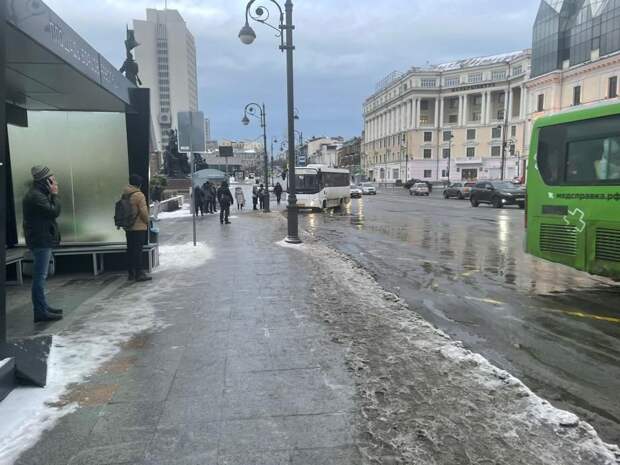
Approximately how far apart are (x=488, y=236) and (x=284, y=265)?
8485 millimetres

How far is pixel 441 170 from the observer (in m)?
111

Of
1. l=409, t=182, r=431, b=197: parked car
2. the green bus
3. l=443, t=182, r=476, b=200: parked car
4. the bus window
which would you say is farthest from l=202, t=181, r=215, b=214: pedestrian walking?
l=409, t=182, r=431, b=197: parked car

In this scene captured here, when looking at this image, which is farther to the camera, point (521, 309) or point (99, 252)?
point (99, 252)

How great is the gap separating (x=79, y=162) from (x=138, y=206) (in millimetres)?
1799

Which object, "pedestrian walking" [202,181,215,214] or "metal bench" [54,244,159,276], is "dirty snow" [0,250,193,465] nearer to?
"metal bench" [54,244,159,276]

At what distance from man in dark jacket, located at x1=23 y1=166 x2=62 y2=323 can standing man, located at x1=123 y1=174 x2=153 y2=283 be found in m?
2.20

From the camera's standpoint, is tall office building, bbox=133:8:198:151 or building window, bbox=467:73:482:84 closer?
tall office building, bbox=133:8:198:151

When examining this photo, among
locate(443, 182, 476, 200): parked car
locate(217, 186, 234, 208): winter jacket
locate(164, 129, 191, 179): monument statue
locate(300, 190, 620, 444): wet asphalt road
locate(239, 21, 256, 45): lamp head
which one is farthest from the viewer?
locate(443, 182, 476, 200): parked car

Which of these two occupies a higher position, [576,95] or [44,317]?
[576,95]

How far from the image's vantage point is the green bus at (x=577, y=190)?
7098 mm

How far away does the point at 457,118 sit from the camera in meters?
112

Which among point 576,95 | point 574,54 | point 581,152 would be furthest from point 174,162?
point 574,54

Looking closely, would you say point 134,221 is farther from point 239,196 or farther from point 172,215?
point 239,196

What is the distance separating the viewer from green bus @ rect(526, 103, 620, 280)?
23.3ft
